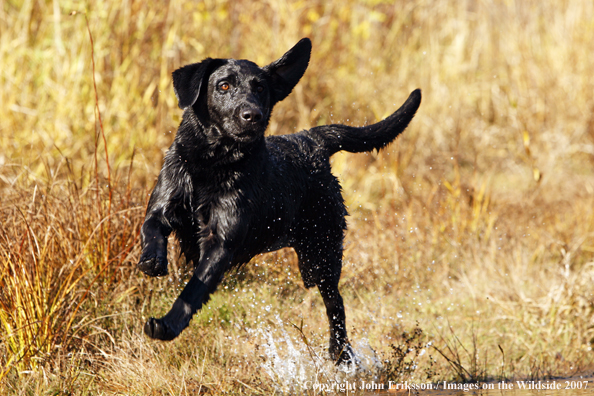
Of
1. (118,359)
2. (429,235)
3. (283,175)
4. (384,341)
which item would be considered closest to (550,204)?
(429,235)

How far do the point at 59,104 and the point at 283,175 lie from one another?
2.97 m

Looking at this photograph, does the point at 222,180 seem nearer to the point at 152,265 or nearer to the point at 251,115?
the point at 251,115

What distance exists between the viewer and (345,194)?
6504 mm

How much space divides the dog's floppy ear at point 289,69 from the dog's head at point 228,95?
0.08 m

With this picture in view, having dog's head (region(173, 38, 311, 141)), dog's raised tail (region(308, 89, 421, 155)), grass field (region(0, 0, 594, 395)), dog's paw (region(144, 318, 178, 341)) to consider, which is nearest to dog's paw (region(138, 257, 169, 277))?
dog's paw (region(144, 318, 178, 341))

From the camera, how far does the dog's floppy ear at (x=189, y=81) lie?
10.5 ft

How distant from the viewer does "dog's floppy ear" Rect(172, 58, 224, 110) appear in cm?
321

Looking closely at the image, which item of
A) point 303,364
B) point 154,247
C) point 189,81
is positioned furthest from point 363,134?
point 154,247

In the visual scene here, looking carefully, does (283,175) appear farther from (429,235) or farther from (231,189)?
(429,235)

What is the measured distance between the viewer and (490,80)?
8883 mm

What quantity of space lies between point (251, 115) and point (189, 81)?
0.42m

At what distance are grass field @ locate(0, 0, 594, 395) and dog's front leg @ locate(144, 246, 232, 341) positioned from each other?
0.52m

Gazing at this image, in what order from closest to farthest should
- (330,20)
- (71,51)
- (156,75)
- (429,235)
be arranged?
(429,235)
(71,51)
(156,75)
(330,20)

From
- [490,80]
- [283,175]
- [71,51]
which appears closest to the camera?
[283,175]
